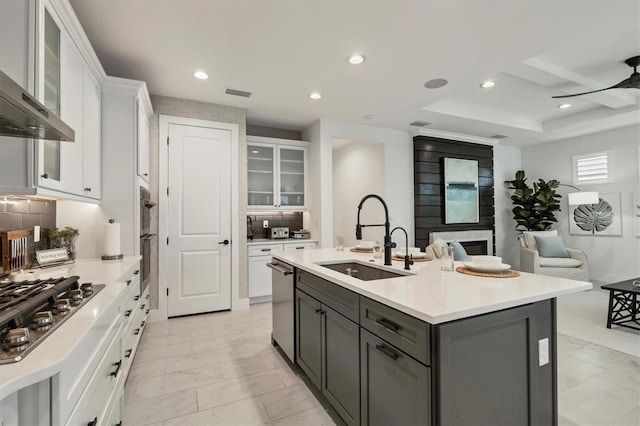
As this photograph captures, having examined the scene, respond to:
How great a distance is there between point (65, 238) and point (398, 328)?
2.60 meters

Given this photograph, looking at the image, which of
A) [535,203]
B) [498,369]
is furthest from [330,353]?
[535,203]

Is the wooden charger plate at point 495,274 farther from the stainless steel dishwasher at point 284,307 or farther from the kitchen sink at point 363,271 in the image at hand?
the stainless steel dishwasher at point 284,307

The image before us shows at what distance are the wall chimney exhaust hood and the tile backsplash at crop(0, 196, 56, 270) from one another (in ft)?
2.54

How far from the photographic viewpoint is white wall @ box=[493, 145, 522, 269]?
252 inches

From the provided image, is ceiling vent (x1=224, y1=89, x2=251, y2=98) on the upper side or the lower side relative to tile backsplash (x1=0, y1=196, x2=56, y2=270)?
upper

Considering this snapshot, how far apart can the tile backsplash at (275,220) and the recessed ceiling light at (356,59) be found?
2.79 m

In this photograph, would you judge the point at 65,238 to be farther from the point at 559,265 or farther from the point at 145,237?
the point at 559,265

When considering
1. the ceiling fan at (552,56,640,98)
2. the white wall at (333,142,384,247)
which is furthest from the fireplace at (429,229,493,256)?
the ceiling fan at (552,56,640,98)

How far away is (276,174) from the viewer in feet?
15.4

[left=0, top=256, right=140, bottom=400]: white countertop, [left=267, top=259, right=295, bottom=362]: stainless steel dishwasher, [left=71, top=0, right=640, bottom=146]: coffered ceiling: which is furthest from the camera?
[left=267, top=259, right=295, bottom=362]: stainless steel dishwasher

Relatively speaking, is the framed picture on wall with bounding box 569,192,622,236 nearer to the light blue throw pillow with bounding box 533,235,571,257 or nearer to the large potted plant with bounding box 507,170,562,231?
the large potted plant with bounding box 507,170,562,231

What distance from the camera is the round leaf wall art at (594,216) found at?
5391mm

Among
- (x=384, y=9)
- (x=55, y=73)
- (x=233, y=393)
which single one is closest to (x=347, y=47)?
(x=384, y=9)

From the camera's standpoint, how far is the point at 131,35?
2.46 m
